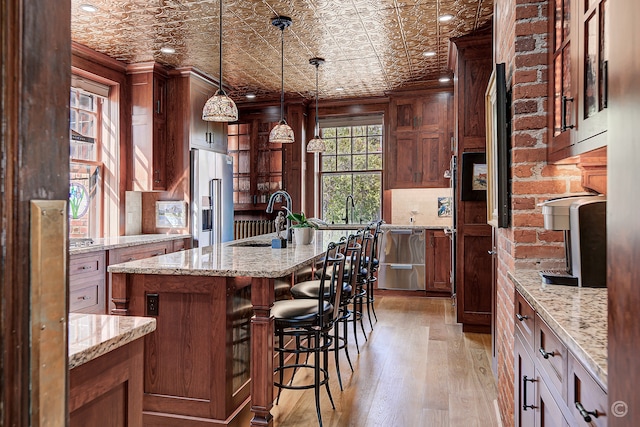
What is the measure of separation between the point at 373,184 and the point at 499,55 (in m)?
4.61

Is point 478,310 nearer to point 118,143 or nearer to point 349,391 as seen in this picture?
point 349,391

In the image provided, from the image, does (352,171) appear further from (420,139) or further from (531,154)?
(531,154)

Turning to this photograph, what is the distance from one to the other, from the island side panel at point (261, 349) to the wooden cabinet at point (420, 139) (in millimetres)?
4634

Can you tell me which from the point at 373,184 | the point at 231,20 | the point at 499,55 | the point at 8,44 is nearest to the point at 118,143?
the point at 231,20

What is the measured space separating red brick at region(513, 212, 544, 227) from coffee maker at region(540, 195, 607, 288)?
264mm

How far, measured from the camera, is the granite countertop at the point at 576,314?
90 cm

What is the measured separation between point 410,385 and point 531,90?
2.08 m

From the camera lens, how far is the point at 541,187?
2025mm

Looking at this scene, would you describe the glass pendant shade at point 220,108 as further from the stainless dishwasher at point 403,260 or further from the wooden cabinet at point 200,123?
the stainless dishwasher at point 403,260

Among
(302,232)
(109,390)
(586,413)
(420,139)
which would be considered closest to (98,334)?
(109,390)

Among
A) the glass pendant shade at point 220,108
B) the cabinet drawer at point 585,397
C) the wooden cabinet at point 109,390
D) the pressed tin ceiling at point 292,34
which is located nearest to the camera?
the cabinet drawer at point 585,397

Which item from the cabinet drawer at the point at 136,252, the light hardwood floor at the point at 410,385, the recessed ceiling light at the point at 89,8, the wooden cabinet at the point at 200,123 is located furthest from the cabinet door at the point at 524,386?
the wooden cabinet at the point at 200,123

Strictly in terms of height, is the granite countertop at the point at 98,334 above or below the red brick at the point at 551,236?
below

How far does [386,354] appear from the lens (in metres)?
3.76
